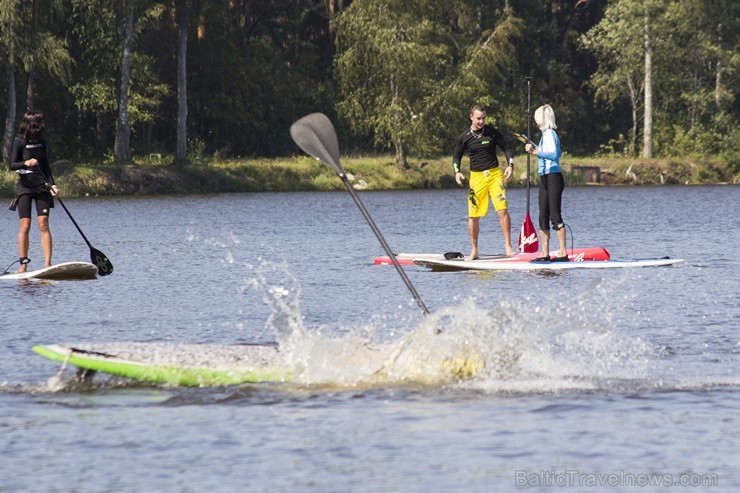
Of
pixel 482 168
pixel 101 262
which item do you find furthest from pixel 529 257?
pixel 101 262

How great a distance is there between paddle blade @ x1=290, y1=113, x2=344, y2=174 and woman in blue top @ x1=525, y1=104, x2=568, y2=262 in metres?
5.84

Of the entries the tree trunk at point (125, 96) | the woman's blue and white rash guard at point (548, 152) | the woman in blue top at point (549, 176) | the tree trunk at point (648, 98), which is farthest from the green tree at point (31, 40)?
the woman's blue and white rash guard at point (548, 152)

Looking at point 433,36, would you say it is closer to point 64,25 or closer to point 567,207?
point 64,25

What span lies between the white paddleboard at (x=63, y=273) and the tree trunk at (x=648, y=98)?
4796cm

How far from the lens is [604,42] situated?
63.3 m

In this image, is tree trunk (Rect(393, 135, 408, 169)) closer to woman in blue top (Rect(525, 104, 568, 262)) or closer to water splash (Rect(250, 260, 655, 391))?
woman in blue top (Rect(525, 104, 568, 262))

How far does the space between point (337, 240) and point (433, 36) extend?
3525 cm

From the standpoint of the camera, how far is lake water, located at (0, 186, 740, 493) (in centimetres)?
745

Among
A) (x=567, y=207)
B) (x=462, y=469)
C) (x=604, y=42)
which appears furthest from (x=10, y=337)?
(x=604, y=42)

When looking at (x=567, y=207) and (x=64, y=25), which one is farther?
(x=64, y=25)

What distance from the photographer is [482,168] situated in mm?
17953

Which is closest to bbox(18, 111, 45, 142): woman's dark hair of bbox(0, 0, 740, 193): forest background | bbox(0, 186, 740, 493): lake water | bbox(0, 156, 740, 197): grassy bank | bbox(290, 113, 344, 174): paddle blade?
bbox(0, 186, 740, 493): lake water

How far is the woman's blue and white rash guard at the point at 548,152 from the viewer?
17.1 m

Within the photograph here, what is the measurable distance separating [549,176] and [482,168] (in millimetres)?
989
